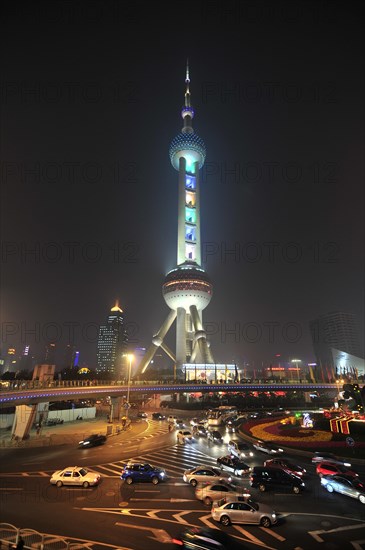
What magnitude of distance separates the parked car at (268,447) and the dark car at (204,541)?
18.5 meters

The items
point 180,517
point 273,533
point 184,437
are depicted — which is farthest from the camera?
point 184,437

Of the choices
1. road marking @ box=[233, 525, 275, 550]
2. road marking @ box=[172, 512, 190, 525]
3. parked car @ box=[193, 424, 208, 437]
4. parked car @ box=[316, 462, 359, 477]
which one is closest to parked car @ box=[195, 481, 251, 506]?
road marking @ box=[172, 512, 190, 525]

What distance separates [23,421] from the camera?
45375 millimetres

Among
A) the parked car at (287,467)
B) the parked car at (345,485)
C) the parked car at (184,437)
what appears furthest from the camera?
the parked car at (184,437)

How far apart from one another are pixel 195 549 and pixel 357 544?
7.16 meters

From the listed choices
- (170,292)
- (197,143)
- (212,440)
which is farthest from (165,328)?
(212,440)

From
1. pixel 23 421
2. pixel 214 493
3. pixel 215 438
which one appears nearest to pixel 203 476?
pixel 214 493

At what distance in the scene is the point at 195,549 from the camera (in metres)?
11.5

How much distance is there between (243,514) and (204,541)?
4.38 metres

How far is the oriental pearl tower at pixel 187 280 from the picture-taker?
413 feet

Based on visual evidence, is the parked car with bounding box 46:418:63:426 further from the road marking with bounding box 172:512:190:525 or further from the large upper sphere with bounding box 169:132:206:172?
the large upper sphere with bounding box 169:132:206:172

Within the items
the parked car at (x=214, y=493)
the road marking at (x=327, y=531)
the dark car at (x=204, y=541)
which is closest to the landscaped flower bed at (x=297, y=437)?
the parked car at (x=214, y=493)

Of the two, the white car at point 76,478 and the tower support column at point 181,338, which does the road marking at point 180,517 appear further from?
the tower support column at point 181,338

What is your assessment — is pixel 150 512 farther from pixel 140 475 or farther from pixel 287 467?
pixel 287 467
